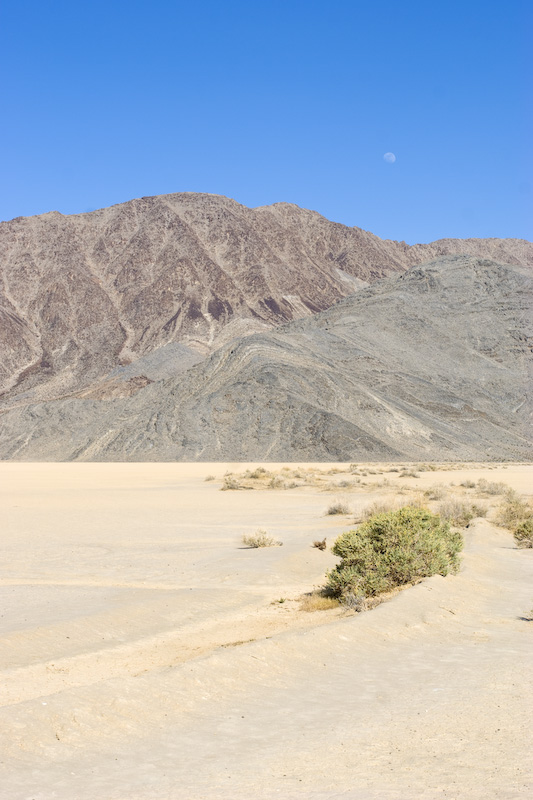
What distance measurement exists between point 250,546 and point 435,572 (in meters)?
5.37

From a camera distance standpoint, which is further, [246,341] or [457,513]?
[246,341]

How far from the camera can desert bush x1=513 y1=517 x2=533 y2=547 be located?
16.7 meters

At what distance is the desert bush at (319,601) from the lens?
10.1 metres

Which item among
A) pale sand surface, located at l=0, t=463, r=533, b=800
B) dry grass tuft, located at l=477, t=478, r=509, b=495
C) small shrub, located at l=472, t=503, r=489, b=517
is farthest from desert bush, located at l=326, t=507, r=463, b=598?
dry grass tuft, located at l=477, t=478, r=509, b=495

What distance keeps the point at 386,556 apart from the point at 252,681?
4.51 meters

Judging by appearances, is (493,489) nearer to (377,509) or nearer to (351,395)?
(377,509)

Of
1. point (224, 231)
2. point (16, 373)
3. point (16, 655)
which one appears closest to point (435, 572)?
point (16, 655)

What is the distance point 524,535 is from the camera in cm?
1700

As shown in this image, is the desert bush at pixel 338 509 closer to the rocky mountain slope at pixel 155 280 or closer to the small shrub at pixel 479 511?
the small shrub at pixel 479 511

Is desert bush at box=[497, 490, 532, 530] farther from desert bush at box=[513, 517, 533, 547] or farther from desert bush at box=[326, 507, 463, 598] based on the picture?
desert bush at box=[326, 507, 463, 598]

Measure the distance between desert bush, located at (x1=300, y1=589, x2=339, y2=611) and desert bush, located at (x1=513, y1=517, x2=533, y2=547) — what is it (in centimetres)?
743

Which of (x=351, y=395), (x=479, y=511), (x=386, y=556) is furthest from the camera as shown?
(x=351, y=395)

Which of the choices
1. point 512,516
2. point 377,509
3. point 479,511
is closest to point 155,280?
point 479,511

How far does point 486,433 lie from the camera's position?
61531mm
